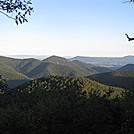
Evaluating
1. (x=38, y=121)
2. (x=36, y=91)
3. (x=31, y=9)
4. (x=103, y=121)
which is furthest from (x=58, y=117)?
(x=31, y=9)

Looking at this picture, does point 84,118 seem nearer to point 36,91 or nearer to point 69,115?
point 69,115

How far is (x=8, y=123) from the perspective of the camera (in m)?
22.6

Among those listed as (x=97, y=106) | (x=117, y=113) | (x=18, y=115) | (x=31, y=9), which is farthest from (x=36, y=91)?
(x=31, y=9)

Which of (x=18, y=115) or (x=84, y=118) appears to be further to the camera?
(x=18, y=115)

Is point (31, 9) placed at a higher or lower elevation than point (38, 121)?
higher

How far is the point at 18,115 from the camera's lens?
76.8 ft

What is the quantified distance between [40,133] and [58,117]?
14.2ft

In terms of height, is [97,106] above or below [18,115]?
above

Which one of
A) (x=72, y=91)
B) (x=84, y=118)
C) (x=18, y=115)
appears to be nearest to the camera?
(x=84, y=118)

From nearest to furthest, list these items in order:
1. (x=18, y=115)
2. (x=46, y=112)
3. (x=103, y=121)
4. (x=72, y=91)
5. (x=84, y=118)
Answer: (x=103, y=121), (x=84, y=118), (x=46, y=112), (x=18, y=115), (x=72, y=91)

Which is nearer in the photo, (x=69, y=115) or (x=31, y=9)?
(x=31, y=9)

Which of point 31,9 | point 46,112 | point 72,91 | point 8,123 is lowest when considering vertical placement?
point 8,123

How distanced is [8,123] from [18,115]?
1625 mm

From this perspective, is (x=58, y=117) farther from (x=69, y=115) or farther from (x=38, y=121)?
(x=38, y=121)
